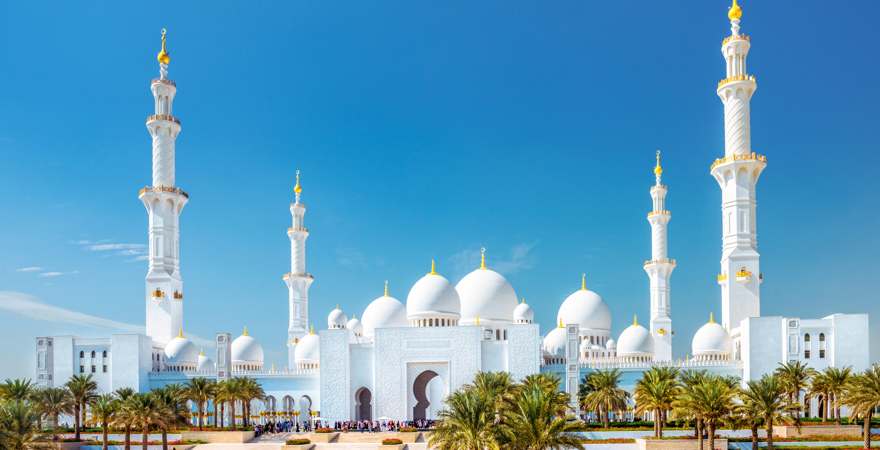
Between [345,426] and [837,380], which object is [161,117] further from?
[837,380]

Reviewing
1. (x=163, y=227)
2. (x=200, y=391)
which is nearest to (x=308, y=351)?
(x=163, y=227)

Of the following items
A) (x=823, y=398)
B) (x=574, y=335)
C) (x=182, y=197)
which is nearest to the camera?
(x=823, y=398)

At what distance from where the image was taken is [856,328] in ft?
159

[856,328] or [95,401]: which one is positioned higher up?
[856,328]

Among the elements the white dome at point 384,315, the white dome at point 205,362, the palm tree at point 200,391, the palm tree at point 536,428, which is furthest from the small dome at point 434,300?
the palm tree at point 536,428

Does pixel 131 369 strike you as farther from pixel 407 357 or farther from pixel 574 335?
pixel 574 335

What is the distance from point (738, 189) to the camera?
52.9 metres

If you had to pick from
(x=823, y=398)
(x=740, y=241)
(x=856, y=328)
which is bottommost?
(x=823, y=398)

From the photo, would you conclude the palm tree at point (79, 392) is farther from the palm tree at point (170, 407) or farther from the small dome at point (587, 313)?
the small dome at point (587, 313)

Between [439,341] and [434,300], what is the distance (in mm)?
2980

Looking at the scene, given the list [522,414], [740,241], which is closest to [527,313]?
[740,241]

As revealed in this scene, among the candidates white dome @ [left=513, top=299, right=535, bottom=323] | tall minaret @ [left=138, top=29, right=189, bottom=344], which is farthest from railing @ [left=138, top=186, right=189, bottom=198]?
white dome @ [left=513, top=299, right=535, bottom=323]

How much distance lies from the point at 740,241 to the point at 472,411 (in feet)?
94.1

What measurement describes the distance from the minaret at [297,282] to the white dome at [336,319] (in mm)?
1647
